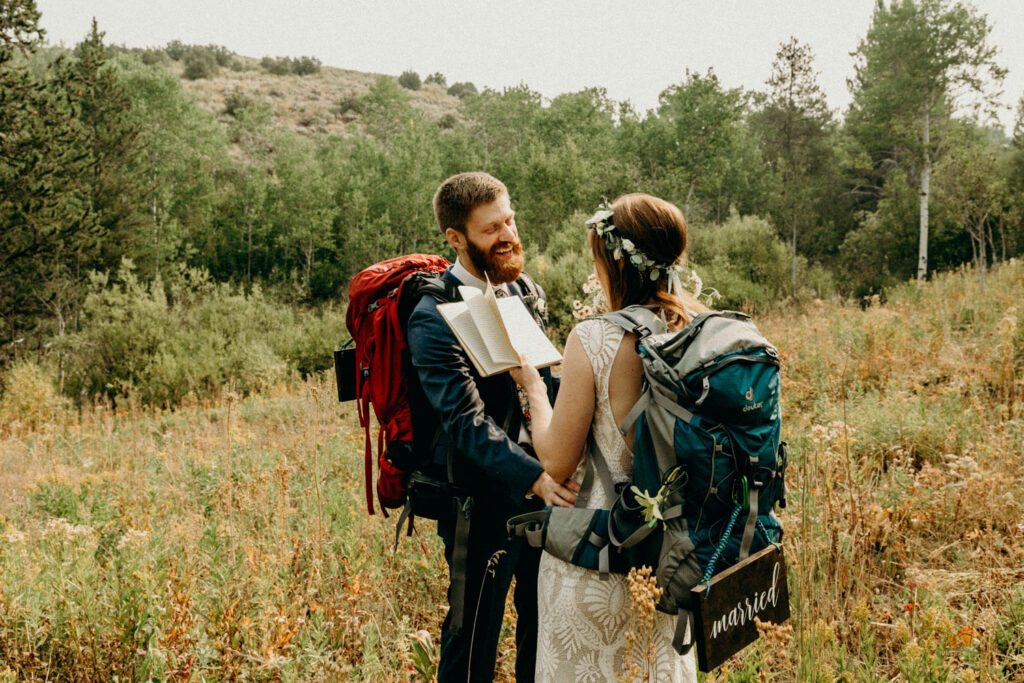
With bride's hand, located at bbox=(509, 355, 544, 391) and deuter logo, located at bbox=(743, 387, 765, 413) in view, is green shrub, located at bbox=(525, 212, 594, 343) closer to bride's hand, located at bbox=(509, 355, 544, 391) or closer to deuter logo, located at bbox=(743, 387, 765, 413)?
bride's hand, located at bbox=(509, 355, 544, 391)

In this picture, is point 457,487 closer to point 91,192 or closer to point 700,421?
point 700,421

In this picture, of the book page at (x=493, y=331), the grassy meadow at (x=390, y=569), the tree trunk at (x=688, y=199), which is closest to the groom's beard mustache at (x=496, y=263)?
the book page at (x=493, y=331)

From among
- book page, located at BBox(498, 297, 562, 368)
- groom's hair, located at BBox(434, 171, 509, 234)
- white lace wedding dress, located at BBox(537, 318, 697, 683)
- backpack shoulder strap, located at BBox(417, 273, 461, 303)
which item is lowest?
white lace wedding dress, located at BBox(537, 318, 697, 683)

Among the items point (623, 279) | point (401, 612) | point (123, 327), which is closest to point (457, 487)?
point (623, 279)

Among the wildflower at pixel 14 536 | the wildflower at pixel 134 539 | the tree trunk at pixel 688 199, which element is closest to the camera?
the wildflower at pixel 134 539

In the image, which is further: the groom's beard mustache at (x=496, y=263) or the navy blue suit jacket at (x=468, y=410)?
the groom's beard mustache at (x=496, y=263)

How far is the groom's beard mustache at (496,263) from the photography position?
96.1 inches

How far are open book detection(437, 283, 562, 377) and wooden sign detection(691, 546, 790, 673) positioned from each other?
0.83m

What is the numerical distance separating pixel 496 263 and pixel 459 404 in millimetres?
623

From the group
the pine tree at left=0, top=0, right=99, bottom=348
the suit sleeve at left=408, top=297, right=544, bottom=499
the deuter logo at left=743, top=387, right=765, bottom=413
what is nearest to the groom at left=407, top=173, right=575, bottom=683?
the suit sleeve at left=408, top=297, right=544, bottom=499

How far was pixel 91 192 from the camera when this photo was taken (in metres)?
24.5

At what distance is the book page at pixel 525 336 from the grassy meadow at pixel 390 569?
84cm

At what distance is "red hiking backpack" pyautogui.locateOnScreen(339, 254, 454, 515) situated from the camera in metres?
2.32

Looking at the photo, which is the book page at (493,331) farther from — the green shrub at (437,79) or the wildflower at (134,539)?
the green shrub at (437,79)
